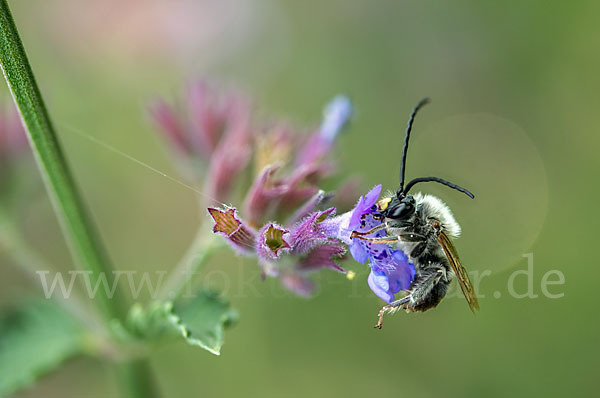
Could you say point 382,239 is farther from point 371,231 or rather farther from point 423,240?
point 423,240

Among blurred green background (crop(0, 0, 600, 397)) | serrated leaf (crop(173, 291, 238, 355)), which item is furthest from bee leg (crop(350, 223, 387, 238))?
blurred green background (crop(0, 0, 600, 397))

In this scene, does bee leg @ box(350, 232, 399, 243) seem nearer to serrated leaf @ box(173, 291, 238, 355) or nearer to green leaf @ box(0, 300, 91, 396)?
serrated leaf @ box(173, 291, 238, 355)

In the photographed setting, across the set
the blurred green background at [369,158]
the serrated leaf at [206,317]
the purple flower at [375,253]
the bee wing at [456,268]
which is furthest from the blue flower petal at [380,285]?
the blurred green background at [369,158]

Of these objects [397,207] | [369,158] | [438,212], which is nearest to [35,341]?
[397,207]

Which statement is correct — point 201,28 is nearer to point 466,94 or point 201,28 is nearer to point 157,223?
point 157,223

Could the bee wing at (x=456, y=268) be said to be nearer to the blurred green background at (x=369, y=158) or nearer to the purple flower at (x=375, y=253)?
the purple flower at (x=375, y=253)

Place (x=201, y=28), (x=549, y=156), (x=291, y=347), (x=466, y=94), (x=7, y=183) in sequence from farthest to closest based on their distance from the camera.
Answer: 1. (x=201, y=28)
2. (x=466, y=94)
3. (x=549, y=156)
4. (x=291, y=347)
5. (x=7, y=183)

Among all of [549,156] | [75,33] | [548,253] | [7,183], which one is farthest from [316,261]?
[75,33]
